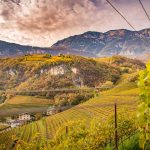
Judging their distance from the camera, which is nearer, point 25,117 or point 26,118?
point 26,118

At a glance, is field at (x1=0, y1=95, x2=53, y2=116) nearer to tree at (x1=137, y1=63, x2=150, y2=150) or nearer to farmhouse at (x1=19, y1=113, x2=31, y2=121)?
farmhouse at (x1=19, y1=113, x2=31, y2=121)

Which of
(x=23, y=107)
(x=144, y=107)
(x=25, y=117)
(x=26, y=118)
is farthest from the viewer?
(x=23, y=107)

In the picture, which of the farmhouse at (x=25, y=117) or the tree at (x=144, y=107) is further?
the farmhouse at (x=25, y=117)

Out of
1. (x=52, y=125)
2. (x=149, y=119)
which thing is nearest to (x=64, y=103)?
(x=52, y=125)

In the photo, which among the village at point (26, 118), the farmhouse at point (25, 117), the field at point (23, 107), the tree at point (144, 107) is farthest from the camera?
the field at point (23, 107)

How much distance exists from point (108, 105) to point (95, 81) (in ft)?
426

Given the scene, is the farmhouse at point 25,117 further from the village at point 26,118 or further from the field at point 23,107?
the field at point 23,107

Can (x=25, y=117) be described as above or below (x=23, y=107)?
below

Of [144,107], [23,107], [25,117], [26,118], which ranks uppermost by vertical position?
[144,107]

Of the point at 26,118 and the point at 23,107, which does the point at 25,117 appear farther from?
the point at 23,107

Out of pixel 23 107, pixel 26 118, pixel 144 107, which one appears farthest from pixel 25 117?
pixel 144 107

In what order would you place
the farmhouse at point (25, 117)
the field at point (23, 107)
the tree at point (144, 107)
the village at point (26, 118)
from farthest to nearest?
the field at point (23, 107) < the farmhouse at point (25, 117) < the village at point (26, 118) < the tree at point (144, 107)

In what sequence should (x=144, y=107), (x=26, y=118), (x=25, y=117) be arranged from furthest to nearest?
(x=25, y=117), (x=26, y=118), (x=144, y=107)

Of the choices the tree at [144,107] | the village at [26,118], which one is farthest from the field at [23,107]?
the tree at [144,107]
